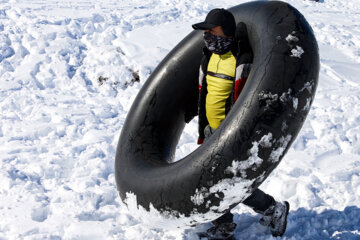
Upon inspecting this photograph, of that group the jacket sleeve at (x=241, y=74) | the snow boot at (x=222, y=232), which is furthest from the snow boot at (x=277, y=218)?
the jacket sleeve at (x=241, y=74)

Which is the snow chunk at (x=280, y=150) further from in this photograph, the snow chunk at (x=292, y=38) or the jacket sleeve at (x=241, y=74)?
the snow chunk at (x=292, y=38)

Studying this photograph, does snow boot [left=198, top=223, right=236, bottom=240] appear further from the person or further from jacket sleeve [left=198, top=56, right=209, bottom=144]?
jacket sleeve [left=198, top=56, right=209, bottom=144]

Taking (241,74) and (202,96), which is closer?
(241,74)

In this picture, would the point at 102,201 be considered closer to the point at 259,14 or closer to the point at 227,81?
the point at 227,81

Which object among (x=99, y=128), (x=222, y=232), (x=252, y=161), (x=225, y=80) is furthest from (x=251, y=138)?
(x=99, y=128)

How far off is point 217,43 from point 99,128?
2505 mm

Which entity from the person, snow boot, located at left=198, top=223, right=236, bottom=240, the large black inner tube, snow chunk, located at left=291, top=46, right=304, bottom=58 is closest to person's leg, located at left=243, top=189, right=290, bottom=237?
the person

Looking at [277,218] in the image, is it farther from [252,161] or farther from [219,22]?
[219,22]

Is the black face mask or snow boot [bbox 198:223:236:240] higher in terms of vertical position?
the black face mask

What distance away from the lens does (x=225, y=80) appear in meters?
2.44

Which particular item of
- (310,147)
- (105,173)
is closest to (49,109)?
(105,173)

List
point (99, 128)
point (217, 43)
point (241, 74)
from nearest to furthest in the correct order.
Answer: point (241, 74)
point (217, 43)
point (99, 128)

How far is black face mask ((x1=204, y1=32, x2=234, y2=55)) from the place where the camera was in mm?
2379

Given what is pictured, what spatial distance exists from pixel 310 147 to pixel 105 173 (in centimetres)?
220
